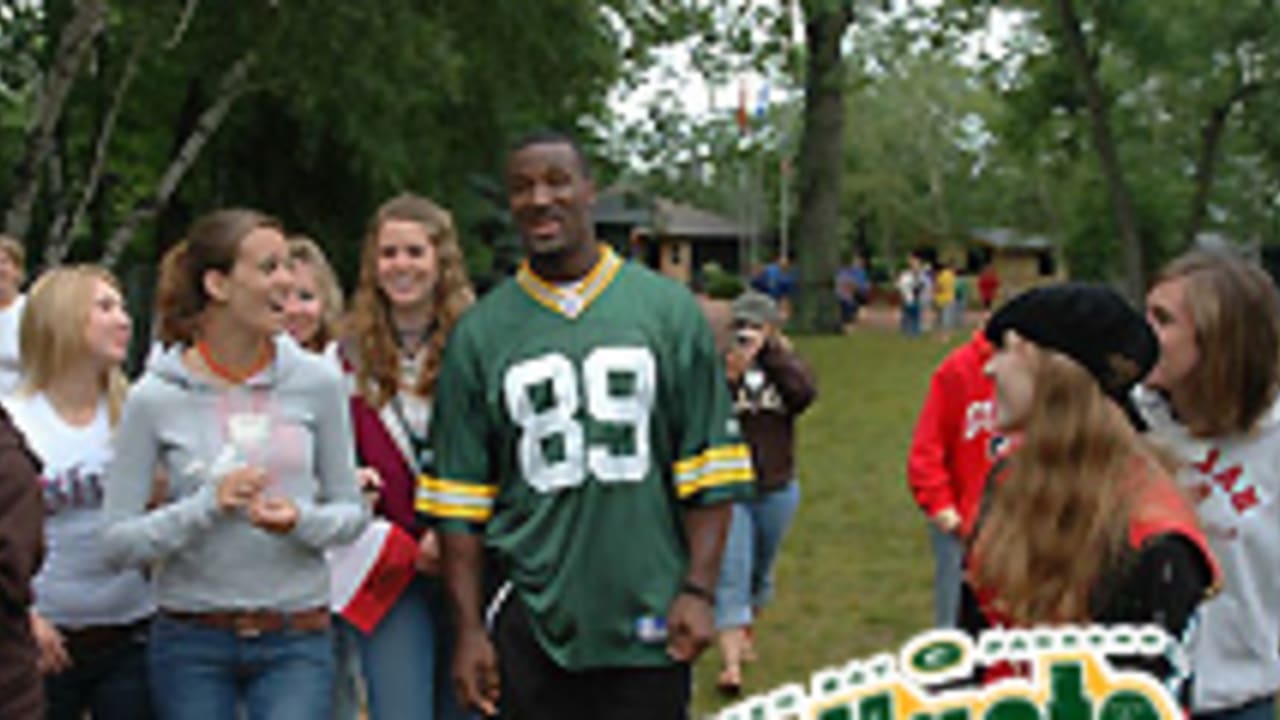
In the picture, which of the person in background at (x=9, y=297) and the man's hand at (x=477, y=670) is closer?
the man's hand at (x=477, y=670)

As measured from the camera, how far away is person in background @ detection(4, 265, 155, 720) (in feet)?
14.6

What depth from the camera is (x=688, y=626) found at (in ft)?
12.0

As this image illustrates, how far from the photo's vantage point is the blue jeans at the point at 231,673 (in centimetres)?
418

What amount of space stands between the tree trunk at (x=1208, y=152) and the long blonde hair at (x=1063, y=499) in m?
33.4

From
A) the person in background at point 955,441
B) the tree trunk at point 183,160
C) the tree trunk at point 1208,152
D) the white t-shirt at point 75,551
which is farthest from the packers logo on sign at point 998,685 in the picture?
the tree trunk at point 1208,152

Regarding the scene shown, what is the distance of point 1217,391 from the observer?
146 inches

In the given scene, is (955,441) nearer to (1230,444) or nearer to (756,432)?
(756,432)

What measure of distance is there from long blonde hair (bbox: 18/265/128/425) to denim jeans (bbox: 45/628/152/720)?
2.19 ft

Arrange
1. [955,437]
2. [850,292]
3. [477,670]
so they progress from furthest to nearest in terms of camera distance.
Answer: [850,292] < [955,437] < [477,670]

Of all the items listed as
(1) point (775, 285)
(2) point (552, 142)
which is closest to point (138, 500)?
(2) point (552, 142)

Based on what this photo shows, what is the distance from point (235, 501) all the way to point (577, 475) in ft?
3.16

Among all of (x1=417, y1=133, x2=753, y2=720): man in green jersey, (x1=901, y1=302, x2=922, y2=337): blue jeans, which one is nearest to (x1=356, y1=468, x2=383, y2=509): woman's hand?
(x1=417, y1=133, x2=753, y2=720): man in green jersey

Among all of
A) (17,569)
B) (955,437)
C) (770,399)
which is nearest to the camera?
(17,569)

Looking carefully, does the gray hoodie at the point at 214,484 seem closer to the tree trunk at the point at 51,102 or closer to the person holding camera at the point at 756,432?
the person holding camera at the point at 756,432
